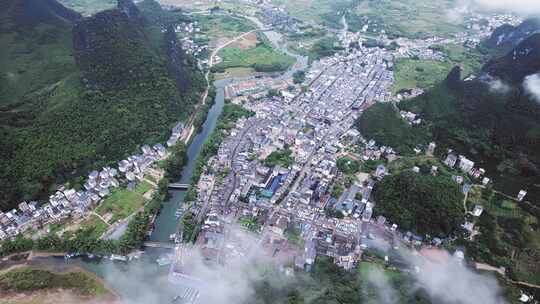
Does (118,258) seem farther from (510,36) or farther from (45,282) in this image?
(510,36)

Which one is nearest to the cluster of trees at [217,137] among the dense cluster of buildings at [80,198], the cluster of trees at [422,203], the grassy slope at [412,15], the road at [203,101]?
the road at [203,101]

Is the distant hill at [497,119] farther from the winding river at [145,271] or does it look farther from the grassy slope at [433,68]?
the winding river at [145,271]

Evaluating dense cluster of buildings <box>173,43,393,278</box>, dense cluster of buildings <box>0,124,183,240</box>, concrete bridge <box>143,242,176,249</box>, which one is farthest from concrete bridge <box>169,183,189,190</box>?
concrete bridge <box>143,242,176,249</box>

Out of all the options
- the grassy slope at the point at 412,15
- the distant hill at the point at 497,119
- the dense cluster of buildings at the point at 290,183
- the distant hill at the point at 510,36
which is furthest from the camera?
the grassy slope at the point at 412,15

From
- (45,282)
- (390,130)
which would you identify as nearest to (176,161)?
(45,282)

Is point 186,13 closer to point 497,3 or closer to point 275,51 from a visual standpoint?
point 275,51

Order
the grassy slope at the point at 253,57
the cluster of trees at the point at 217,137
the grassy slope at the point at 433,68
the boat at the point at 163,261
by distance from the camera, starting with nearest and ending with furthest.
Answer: the boat at the point at 163,261 → the cluster of trees at the point at 217,137 → the grassy slope at the point at 433,68 → the grassy slope at the point at 253,57

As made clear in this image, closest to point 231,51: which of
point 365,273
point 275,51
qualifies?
point 275,51

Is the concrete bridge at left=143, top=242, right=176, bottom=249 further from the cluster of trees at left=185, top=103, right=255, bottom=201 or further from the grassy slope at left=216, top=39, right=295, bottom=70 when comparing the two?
the grassy slope at left=216, top=39, right=295, bottom=70
